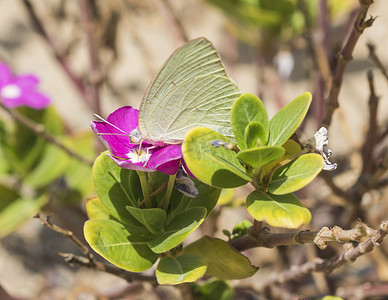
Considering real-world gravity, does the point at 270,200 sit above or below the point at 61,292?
above

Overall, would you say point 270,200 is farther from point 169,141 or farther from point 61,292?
point 61,292

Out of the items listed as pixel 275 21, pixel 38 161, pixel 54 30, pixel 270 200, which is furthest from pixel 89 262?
pixel 54 30

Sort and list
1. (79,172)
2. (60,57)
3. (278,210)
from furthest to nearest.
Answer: (60,57) → (79,172) → (278,210)

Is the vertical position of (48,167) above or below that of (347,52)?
below

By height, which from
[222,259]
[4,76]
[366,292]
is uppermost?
[4,76]

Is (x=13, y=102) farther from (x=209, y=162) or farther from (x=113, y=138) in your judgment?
(x=209, y=162)

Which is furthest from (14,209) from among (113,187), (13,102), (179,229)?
(179,229)

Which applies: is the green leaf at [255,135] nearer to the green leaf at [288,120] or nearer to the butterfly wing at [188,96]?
the green leaf at [288,120]
